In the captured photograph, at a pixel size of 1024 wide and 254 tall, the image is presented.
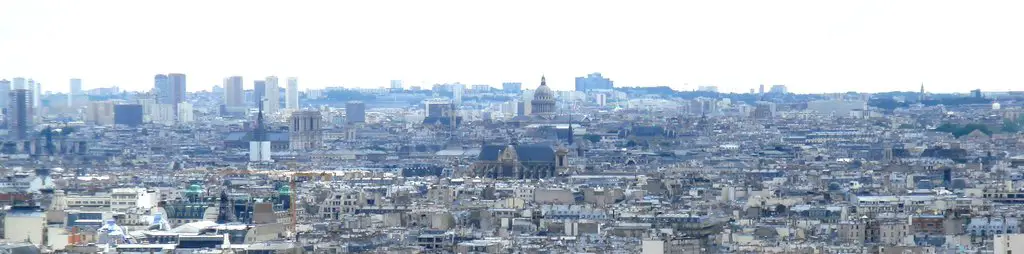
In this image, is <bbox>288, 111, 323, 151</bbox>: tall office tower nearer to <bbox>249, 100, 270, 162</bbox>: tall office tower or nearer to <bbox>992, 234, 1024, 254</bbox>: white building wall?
<bbox>249, 100, 270, 162</bbox>: tall office tower

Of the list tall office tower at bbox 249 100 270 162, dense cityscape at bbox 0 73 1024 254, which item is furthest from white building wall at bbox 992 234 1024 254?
tall office tower at bbox 249 100 270 162

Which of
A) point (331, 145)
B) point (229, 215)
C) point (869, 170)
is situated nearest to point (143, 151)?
point (331, 145)

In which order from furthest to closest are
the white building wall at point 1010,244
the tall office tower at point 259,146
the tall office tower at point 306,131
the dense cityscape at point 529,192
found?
the tall office tower at point 306,131
the tall office tower at point 259,146
the dense cityscape at point 529,192
the white building wall at point 1010,244

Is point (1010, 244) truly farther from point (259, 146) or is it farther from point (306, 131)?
point (306, 131)

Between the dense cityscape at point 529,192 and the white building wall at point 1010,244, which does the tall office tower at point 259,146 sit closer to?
the dense cityscape at point 529,192

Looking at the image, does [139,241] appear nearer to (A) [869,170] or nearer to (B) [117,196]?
(B) [117,196]

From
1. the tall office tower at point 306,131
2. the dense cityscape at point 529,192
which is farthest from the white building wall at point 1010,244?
the tall office tower at point 306,131
